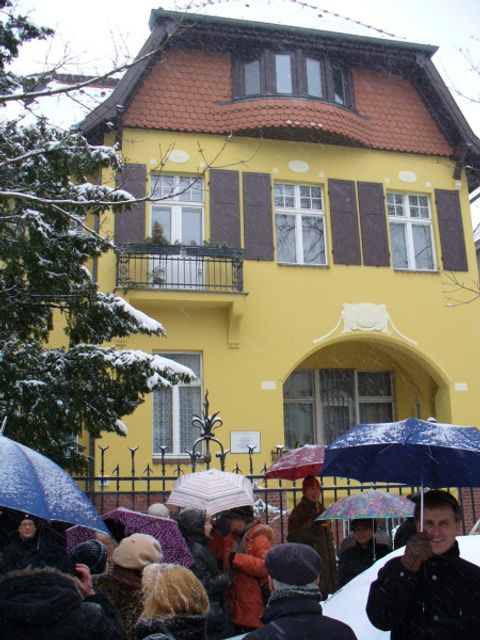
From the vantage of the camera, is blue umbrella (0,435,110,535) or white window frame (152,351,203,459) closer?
blue umbrella (0,435,110,535)

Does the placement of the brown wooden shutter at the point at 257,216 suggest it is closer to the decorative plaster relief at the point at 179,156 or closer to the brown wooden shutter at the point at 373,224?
the decorative plaster relief at the point at 179,156

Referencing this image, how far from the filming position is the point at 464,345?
15.5m

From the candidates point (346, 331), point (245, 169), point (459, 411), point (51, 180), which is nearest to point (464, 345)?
point (459, 411)

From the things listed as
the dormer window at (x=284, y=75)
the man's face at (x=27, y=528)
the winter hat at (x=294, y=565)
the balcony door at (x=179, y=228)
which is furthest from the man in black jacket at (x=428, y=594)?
the dormer window at (x=284, y=75)

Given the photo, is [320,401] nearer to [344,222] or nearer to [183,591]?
[344,222]

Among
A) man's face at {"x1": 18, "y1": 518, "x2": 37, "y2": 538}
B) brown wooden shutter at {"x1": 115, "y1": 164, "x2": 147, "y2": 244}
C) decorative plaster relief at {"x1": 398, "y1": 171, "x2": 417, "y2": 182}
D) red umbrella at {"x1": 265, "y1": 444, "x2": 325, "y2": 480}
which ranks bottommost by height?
man's face at {"x1": 18, "y1": 518, "x2": 37, "y2": 538}

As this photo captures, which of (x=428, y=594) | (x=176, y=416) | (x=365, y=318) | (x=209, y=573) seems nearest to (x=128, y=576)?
(x=209, y=573)

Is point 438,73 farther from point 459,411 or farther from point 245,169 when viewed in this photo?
point 459,411

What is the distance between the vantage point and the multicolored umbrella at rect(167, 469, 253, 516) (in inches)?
211

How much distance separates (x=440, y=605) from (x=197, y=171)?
12.6 m

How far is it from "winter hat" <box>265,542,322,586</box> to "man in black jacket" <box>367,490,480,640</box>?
392mm

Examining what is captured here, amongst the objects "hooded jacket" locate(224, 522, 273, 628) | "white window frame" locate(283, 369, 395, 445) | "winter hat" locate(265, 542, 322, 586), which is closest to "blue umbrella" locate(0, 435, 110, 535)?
"winter hat" locate(265, 542, 322, 586)

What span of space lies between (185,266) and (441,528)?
1120cm

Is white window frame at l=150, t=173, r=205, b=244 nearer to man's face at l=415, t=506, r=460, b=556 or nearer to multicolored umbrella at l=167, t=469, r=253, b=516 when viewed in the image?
multicolored umbrella at l=167, t=469, r=253, b=516
